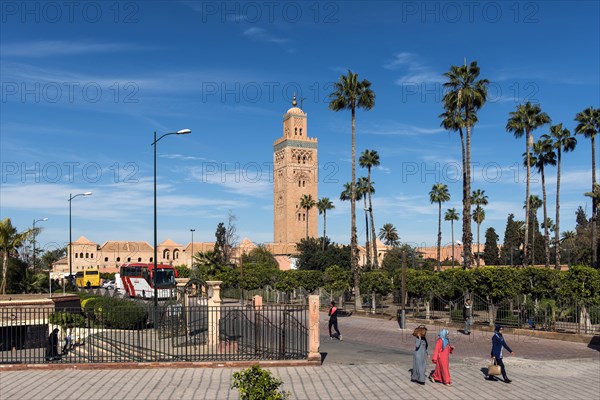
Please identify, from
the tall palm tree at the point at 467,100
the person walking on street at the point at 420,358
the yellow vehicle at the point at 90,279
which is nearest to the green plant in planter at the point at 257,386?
the person walking on street at the point at 420,358

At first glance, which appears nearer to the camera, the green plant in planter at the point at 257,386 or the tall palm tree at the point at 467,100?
the green plant in planter at the point at 257,386

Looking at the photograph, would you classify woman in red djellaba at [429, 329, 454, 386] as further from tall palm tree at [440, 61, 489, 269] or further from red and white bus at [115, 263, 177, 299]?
red and white bus at [115, 263, 177, 299]

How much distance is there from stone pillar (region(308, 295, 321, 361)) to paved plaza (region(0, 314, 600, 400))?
1.28ft

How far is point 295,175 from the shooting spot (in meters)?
121

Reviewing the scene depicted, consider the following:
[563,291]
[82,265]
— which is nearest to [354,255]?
[563,291]

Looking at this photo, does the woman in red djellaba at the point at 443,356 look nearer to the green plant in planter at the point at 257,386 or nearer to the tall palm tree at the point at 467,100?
the green plant in planter at the point at 257,386

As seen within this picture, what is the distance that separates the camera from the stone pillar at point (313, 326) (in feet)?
52.5

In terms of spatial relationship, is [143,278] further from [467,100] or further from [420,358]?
[420,358]

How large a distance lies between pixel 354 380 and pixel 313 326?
2.17 meters

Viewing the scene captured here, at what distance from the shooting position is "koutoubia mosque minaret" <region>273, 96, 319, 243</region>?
395 ft

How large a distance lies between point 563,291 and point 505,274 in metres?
2.88

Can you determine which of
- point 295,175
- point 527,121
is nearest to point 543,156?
point 527,121

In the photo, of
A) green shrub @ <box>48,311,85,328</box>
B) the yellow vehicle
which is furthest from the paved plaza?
the yellow vehicle

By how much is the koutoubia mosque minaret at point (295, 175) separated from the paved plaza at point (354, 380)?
10110 centimetres
